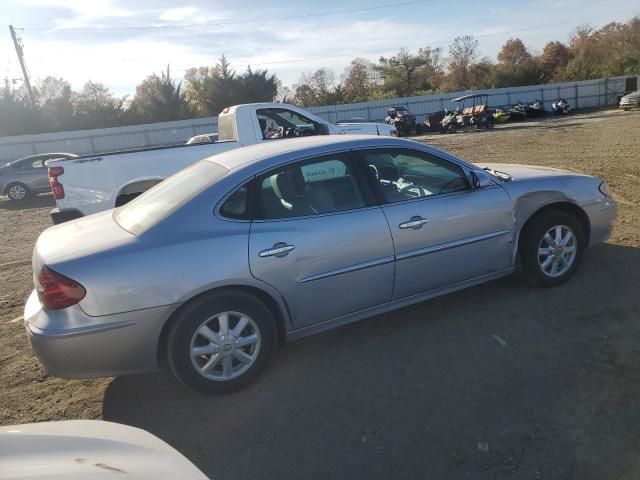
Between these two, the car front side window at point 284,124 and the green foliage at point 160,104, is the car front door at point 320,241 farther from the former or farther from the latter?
the green foliage at point 160,104

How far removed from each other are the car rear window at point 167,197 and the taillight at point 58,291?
1.69 ft

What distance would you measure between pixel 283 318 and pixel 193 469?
1.81 metres

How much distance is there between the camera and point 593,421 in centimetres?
277

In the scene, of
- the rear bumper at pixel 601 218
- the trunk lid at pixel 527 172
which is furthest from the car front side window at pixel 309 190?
the rear bumper at pixel 601 218

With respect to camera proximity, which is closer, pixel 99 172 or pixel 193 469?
pixel 193 469

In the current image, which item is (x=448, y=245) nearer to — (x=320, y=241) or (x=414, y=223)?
(x=414, y=223)

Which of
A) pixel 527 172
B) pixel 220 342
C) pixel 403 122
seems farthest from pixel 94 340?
pixel 403 122

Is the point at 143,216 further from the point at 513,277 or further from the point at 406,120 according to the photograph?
the point at 406,120

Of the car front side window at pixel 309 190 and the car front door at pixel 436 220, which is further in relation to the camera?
the car front door at pixel 436 220

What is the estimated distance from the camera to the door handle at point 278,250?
129 inches

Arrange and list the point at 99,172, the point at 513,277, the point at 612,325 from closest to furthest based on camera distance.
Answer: the point at 612,325, the point at 513,277, the point at 99,172

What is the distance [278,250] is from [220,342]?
710 mm

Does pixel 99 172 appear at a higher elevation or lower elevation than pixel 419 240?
higher

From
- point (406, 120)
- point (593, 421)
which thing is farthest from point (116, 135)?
point (593, 421)
